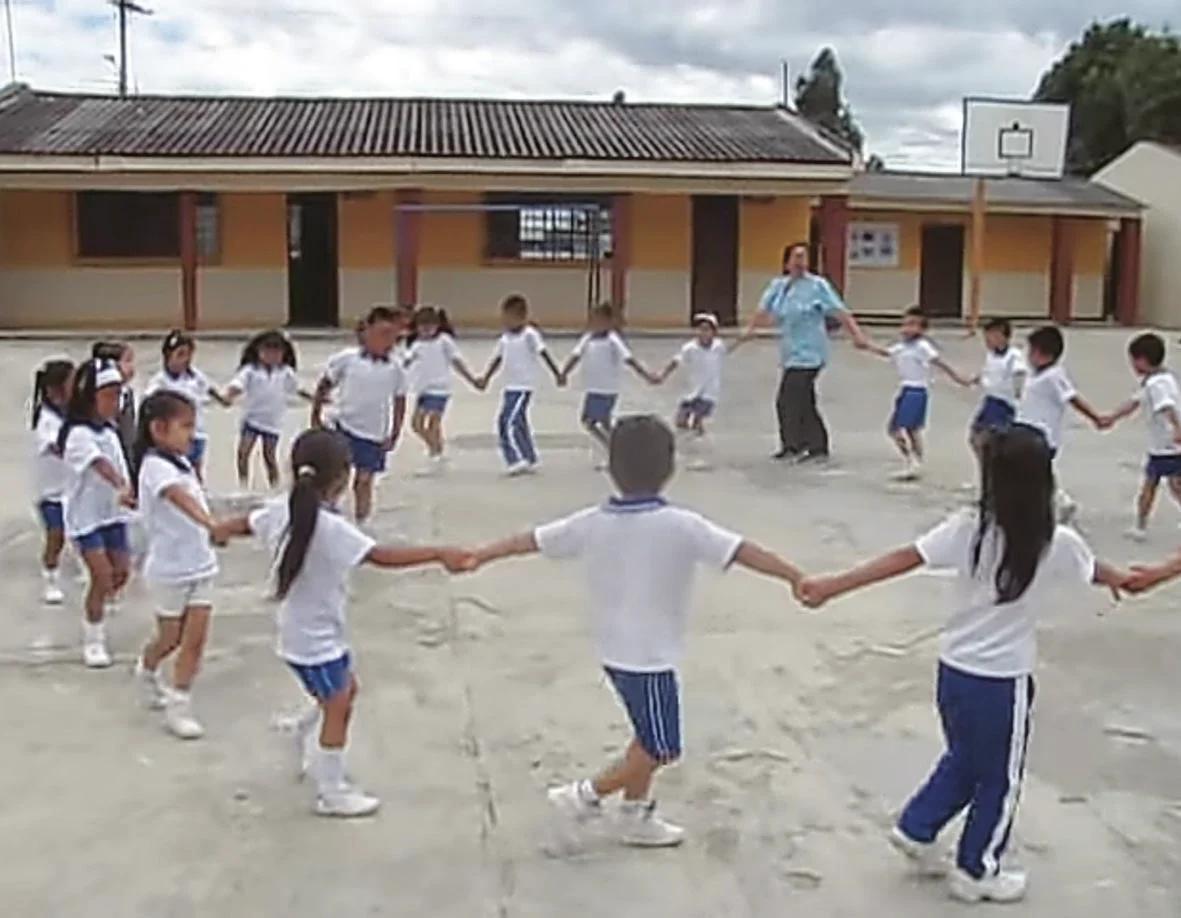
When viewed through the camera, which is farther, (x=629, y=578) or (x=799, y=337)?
(x=799, y=337)

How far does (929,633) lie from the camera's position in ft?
23.6

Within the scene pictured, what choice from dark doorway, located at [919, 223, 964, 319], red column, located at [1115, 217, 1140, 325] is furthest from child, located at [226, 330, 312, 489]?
red column, located at [1115, 217, 1140, 325]

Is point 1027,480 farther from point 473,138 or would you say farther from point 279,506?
point 473,138

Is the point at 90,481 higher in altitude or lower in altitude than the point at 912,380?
lower

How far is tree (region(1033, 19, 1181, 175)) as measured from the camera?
4297 cm

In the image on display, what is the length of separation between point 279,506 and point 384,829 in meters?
1.00

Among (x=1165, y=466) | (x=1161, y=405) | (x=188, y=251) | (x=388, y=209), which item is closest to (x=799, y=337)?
(x=1165, y=466)

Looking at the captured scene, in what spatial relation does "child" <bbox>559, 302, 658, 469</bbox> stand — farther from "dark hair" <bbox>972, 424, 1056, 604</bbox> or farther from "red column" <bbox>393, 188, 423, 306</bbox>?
"red column" <bbox>393, 188, 423, 306</bbox>

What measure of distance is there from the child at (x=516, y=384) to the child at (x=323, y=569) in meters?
6.95

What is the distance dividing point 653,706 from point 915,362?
774 cm

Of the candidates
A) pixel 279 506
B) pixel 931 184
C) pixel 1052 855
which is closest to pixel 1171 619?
pixel 1052 855

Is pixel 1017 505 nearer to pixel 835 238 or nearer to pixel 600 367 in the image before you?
pixel 600 367

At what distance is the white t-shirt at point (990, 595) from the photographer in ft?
13.5

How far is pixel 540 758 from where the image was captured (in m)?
5.40
